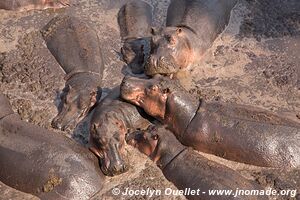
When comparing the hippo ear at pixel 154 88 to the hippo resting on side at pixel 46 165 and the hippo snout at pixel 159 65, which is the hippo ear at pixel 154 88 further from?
the hippo resting on side at pixel 46 165

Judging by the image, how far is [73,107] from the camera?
589cm

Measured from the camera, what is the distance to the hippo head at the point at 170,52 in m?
A: 6.13

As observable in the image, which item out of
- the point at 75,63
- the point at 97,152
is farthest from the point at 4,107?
the point at 97,152

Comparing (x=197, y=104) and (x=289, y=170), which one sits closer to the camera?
(x=289, y=170)

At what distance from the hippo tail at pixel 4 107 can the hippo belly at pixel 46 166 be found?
0.36 m

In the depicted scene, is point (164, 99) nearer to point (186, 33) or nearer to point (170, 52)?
point (170, 52)

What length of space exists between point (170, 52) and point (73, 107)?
4.20 ft

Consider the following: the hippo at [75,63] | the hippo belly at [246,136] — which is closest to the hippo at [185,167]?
the hippo belly at [246,136]

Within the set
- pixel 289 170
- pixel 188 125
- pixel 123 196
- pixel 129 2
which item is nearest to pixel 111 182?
pixel 123 196

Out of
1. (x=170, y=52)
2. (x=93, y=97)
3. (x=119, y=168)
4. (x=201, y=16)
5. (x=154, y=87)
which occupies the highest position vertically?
(x=201, y=16)

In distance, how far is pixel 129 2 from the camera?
7453mm

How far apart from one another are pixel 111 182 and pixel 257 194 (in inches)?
53.9

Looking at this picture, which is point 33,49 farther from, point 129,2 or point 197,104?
point 197,104

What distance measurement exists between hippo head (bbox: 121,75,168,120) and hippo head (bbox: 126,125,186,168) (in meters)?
0.22
